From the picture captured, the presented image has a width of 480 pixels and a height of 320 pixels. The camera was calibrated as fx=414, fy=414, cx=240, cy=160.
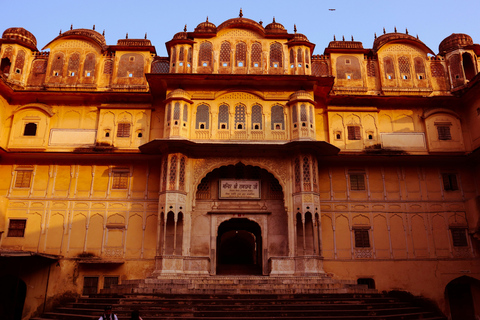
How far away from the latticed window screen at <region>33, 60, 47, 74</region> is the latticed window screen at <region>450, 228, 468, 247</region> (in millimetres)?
21148

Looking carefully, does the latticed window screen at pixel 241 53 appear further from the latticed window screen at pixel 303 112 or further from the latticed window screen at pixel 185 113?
the latticed window screen at pixel 303 112

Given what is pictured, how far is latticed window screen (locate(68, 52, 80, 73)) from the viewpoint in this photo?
21.0 m

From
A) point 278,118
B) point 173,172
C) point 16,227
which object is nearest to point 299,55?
point 278,118

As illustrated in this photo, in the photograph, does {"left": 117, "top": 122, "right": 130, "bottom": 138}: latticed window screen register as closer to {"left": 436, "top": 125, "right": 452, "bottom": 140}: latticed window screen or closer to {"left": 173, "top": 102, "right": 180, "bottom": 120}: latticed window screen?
{"left": 173, "top": 102, "right": 180, "bottom": 120}: latticed window screen

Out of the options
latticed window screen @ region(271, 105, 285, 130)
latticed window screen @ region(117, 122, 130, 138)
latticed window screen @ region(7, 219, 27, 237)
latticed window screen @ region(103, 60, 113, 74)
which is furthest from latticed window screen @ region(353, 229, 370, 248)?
latticed window screen @ region(7, 219, 27, 237)

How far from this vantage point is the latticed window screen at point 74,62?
68.8 ft

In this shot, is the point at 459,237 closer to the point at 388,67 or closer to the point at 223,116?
the point at 388,67

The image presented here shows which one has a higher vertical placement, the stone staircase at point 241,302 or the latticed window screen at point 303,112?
the latticed window screen at point 303,112

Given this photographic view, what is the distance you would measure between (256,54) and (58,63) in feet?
33.1

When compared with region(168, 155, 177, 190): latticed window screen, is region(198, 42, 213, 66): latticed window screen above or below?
above

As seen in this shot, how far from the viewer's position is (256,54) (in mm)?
20219

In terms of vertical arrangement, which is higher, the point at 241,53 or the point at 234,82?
the point at 241,53

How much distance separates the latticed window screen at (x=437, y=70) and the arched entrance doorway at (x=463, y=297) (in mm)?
9941

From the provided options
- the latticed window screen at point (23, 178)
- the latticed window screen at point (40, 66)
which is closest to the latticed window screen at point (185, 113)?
the latticed window screen at point (23, 178)
